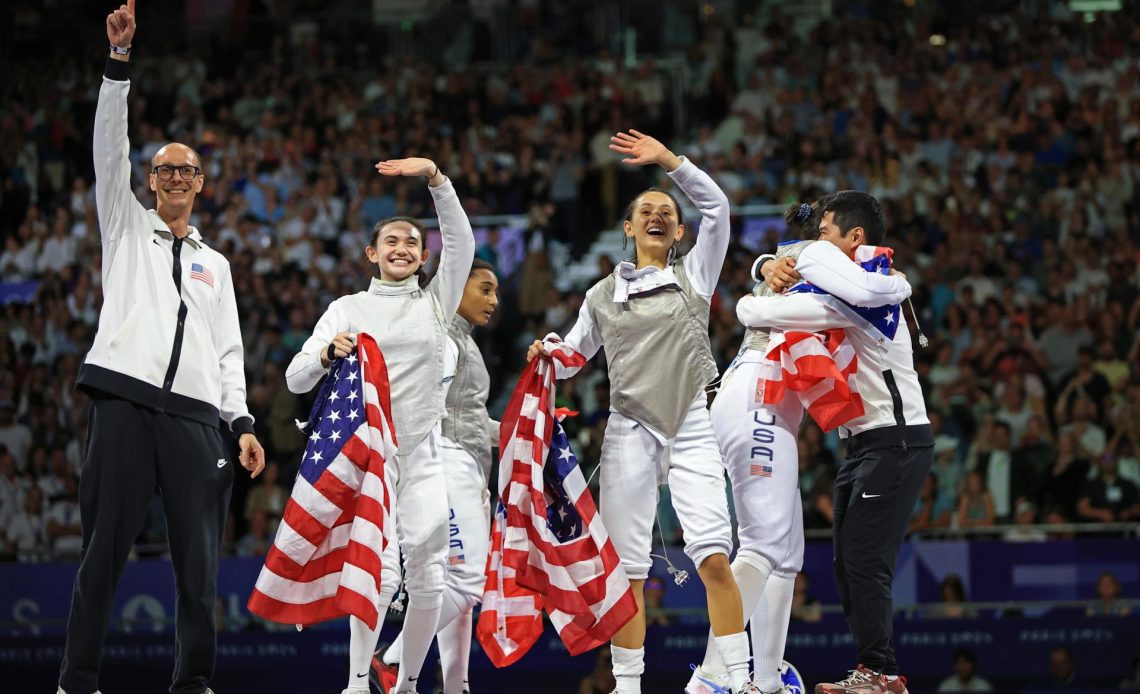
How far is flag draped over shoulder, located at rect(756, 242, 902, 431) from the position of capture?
19.2 ft

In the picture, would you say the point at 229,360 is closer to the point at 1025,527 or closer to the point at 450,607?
the point at 450,607

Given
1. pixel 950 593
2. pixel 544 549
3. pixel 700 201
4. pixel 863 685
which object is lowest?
pixel 950 593

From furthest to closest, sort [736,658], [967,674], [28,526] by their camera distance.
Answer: [28,526] < [967,674] < [736,658]

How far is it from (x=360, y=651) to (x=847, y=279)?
249 centimetres

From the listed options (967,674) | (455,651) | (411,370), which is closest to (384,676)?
(455,651)

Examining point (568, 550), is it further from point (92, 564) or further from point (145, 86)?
point (145, 86)

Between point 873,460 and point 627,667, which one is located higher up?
point 873,460

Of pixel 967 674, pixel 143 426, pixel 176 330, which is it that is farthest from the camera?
pixel 967 674

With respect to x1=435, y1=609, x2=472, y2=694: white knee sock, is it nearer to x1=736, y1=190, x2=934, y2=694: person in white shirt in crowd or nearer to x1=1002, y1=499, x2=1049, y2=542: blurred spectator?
x1=736, y1=190, x2=934, y2=694: person in white shirt in crowd

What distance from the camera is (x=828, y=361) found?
19.3ft

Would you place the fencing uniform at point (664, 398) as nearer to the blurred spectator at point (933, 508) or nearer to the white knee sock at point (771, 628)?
the white knee sock at point (771, 628)

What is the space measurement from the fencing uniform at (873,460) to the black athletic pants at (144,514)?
7.78 ft

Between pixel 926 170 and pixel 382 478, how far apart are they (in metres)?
9.33

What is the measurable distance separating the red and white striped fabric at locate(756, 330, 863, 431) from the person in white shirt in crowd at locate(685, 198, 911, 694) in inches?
3.3
